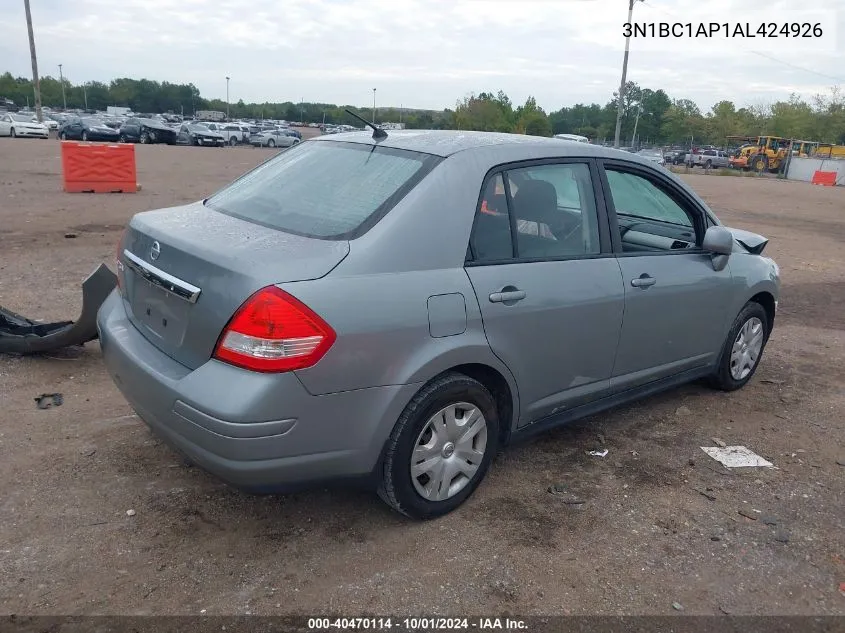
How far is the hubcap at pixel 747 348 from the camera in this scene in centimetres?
497

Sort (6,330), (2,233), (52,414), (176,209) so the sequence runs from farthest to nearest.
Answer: (2,233)
(6,330)
(52,414)
(176,209)

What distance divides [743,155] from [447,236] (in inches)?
2036

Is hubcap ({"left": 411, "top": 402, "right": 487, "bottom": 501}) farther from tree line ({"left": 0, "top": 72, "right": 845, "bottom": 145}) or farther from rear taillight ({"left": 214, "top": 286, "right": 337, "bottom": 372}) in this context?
tree line ({"left": 0, "top": 72, "right": 845, "bottom": 145})

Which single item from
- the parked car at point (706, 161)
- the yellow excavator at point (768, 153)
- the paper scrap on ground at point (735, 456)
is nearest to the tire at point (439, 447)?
the paper scrap on ground at point (735, 456)

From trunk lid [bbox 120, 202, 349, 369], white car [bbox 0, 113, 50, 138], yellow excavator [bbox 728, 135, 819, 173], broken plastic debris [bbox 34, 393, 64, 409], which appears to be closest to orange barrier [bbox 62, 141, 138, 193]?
broken plastic debris [bbox 34, 393, 64, 409]

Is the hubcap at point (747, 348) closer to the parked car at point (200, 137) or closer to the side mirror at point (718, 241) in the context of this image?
the side mirror at point (718, 241)

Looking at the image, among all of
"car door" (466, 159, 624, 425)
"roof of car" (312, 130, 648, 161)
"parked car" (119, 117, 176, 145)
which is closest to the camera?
"car door" (466, 159, 624, 425)

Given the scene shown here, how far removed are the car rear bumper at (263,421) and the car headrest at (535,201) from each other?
112 cm

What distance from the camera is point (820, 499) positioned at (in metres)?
3.71

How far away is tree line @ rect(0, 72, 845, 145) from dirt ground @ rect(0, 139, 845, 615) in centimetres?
3198

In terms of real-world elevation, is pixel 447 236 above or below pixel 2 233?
above

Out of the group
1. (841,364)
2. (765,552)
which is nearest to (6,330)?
(765,552)

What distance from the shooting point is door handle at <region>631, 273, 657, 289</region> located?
385cm

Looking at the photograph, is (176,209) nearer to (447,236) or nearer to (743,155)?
(447,236)
